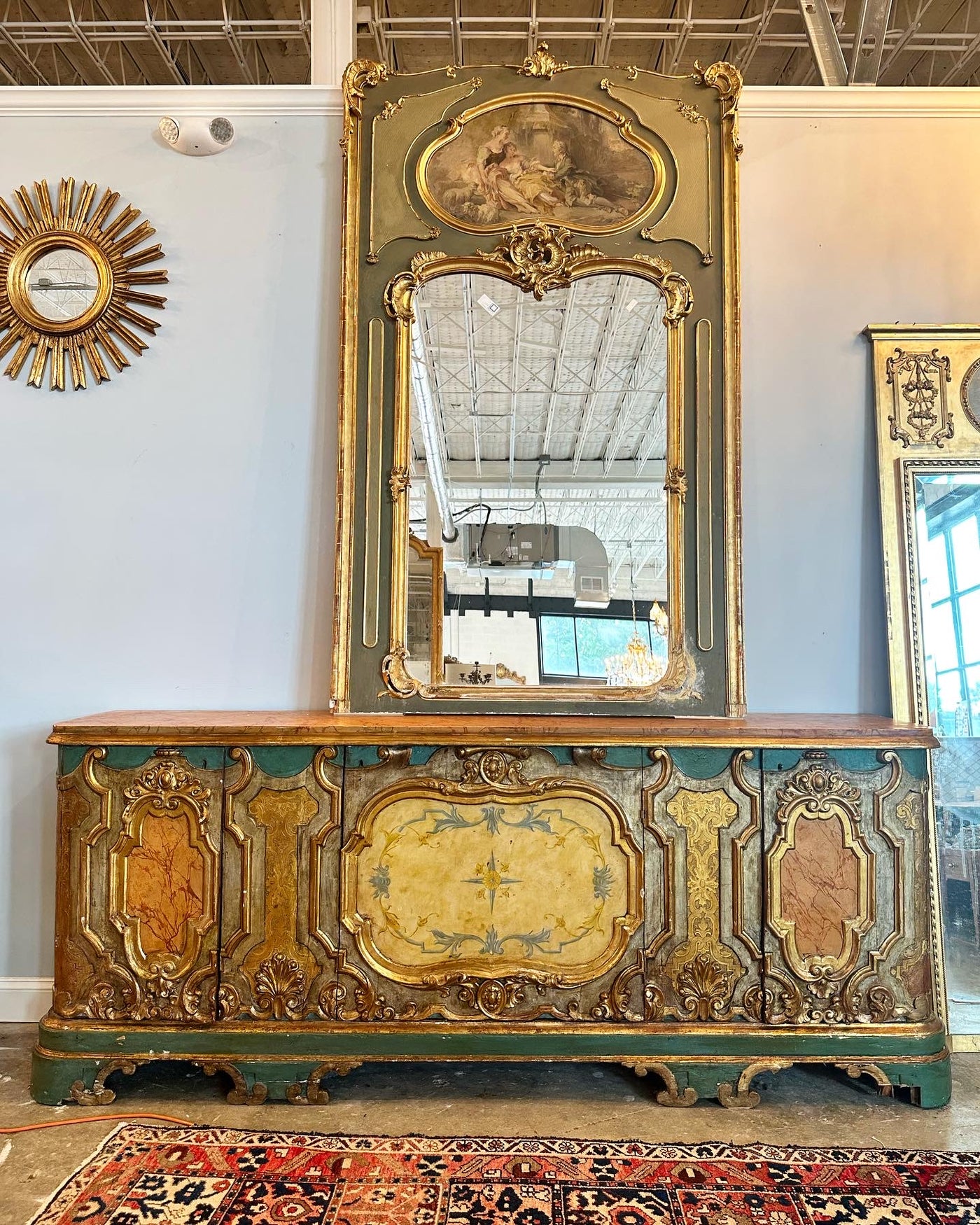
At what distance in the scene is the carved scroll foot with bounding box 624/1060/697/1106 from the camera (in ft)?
8.41

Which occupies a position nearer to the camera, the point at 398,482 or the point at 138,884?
the point at 138,884

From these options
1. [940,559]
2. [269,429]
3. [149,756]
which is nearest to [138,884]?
[149,756]

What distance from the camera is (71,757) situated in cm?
265

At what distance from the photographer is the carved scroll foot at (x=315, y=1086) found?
2568 millimetres

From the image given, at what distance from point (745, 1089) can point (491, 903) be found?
0.92 meters

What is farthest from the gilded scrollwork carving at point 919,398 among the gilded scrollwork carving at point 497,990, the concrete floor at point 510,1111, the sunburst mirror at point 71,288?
the sunburst mirror at point 71,288

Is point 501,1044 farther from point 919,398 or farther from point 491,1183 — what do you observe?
point 919,398

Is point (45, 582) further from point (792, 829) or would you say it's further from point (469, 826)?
point (792, 829)

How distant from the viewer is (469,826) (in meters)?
2.63

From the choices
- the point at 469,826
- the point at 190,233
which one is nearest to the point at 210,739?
the point at 469,826

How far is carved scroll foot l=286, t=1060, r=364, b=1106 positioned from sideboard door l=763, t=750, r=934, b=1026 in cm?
126

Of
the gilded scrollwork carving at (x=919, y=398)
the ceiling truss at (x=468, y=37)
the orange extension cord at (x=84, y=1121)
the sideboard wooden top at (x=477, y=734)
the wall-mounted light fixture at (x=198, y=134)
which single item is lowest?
the orange extension cord at (x=84, y=1121)

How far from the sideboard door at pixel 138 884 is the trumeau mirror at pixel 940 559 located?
7.88ft

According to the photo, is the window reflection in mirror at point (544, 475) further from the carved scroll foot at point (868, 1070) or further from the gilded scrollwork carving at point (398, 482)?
the carved scroll foot at point (868, 1070)
